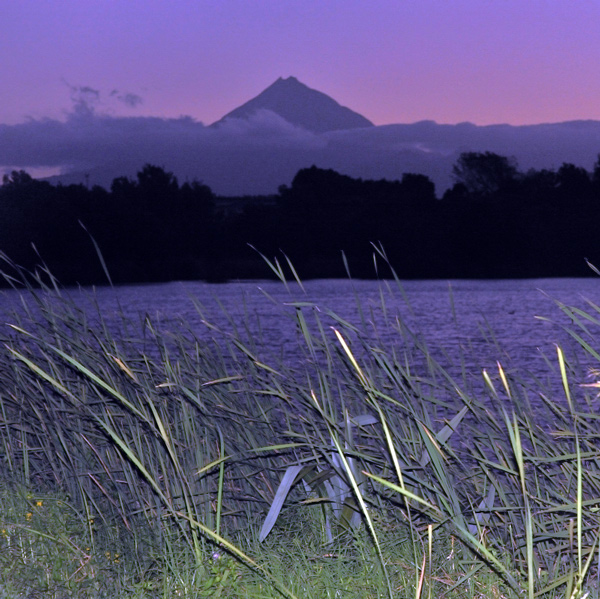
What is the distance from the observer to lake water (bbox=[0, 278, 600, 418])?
3.09m

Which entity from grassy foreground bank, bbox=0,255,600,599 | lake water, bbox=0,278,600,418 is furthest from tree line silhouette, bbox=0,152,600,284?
grassy foreground bank, bbox=0,255,600,599

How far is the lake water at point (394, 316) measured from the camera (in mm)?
3090

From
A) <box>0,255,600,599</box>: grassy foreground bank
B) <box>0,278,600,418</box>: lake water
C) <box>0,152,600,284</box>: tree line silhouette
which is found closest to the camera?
<box>0,255,600,599</box>: grassy foreground bank

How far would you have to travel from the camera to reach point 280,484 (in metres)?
2.28

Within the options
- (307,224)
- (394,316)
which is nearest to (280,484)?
(394,316)

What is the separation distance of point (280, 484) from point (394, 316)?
1.12 meters

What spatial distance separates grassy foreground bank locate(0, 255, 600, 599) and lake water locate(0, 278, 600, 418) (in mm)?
132

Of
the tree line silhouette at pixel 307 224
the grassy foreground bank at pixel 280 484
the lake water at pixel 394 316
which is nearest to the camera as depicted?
the grassy foreground bank at pixel 280 484

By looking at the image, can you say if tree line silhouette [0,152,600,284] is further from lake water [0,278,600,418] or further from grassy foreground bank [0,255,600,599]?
grassy foreground bank [0,255,600,599]

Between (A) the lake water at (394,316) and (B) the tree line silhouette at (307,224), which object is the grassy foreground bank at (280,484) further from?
(B) the tree line silhouette at (307,224)

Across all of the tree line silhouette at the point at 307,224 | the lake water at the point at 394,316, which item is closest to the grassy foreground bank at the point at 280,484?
the lake water at the point at 394,316

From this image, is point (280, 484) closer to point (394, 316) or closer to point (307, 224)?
point (394, 316)

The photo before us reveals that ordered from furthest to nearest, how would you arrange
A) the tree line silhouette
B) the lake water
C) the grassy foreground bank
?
1. the tree line silhouette
2. the lake water
3. the grassy foreground bank

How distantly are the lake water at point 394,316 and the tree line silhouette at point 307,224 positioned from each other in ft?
8.95
